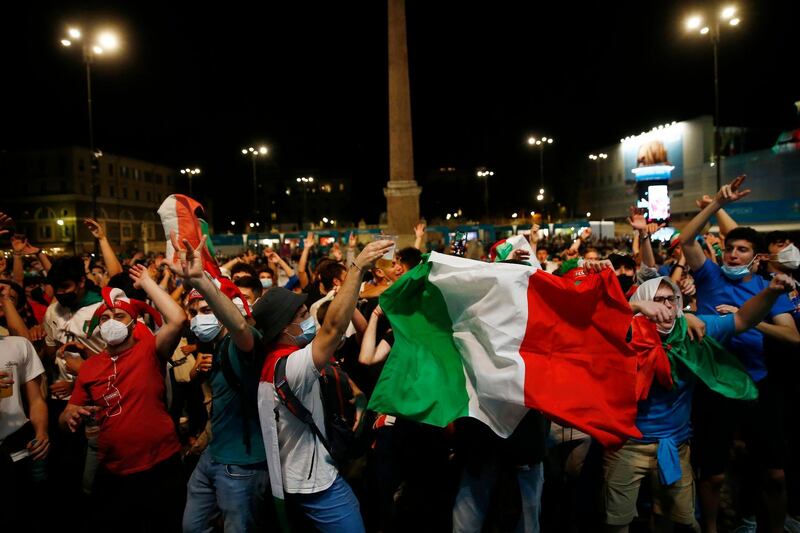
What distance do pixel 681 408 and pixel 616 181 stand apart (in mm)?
69920

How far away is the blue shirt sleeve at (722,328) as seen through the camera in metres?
3.65

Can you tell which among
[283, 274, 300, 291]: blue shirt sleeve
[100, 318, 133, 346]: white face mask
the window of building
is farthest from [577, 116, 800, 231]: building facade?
the window of building

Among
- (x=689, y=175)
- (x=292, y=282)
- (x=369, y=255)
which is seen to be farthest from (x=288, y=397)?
(x=689, y=175)

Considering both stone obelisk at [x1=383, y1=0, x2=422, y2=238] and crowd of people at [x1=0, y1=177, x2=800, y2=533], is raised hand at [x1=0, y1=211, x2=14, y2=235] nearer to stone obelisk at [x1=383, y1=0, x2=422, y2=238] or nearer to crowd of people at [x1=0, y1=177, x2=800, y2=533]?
crowd of people at [x1=0, y1=177, x2=800, y2=533]

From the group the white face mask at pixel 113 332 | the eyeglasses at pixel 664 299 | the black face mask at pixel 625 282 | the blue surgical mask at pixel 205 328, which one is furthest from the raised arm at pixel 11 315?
the black face mask at pixel 625 282

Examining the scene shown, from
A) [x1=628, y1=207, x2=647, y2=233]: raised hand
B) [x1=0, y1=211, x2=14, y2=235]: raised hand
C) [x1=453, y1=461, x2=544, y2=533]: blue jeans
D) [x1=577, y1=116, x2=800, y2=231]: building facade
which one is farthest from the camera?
[x1=577, y1=116, x2=800, y2=231]: building facade

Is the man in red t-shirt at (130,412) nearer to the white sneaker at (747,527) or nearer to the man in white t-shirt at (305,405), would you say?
the man in white t-shirt at (305,405)

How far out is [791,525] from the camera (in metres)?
4.23

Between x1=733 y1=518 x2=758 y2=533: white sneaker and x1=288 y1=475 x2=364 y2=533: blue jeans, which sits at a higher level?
x1=288 y1=475 x2=364 y2=533: blue jeans

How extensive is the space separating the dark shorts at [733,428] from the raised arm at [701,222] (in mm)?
1119

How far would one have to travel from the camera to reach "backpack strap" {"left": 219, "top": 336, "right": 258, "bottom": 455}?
3.19 m

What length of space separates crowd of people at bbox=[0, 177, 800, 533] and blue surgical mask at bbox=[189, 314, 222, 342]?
0.01 meters

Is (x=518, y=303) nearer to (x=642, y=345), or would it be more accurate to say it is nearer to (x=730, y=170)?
(x=642, y=345)

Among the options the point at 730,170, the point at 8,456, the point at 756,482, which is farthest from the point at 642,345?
the point at 730,170
